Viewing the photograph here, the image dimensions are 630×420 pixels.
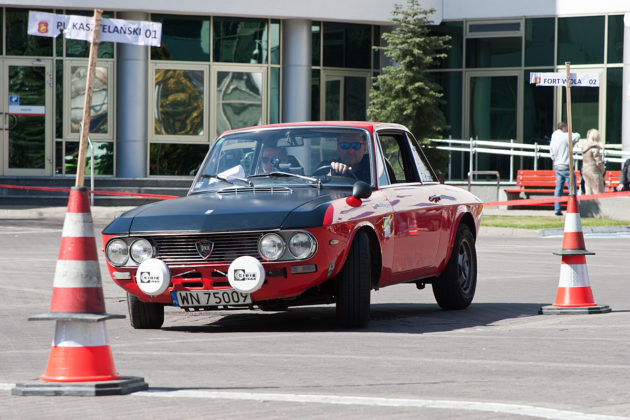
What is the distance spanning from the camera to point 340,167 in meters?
9.88

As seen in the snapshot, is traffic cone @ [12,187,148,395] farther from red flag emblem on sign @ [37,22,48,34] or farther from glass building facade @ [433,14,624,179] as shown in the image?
glass building facade @ [433,14,624,179]

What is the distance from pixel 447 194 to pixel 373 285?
1.72 meters

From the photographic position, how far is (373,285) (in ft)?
31.0

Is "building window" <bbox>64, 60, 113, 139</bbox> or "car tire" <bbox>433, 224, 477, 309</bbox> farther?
"building window" <bbox>64, 60, 113, 139</bbox>

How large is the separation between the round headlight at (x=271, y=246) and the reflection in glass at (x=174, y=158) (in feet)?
77.8

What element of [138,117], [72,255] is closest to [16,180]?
[138,117]

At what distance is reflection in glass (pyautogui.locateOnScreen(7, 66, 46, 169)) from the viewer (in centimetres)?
3150

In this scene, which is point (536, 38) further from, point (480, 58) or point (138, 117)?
point (138, 117)

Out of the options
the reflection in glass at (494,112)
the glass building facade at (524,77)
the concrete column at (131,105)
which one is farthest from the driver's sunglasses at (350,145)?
the reflection in glass at (494,112)

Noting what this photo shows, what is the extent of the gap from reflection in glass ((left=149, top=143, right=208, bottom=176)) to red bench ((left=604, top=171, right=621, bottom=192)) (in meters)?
10.6

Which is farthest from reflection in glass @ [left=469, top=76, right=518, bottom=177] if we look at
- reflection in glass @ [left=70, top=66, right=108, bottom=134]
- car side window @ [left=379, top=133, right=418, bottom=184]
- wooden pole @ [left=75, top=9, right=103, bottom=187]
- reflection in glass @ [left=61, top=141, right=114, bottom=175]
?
wooden pole @ [left=75, top=9, right=103, bottom=187]

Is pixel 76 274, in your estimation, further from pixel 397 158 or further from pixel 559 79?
pixel 559 79

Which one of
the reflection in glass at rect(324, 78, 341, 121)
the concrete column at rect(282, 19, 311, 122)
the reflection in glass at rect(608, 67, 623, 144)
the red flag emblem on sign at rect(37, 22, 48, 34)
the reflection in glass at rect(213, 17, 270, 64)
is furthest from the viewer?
the reflection in glass at rect(324, 78, 341, 121)

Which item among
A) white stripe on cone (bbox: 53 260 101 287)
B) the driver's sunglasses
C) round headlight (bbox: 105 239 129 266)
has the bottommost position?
round headlight (bbox: 105 239 129 266)
